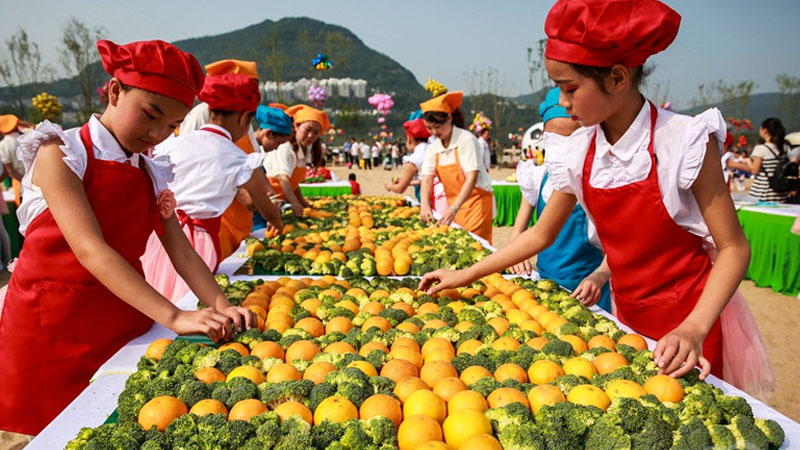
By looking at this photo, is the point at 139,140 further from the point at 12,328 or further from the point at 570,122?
the point at 570,122

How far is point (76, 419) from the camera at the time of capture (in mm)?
1483

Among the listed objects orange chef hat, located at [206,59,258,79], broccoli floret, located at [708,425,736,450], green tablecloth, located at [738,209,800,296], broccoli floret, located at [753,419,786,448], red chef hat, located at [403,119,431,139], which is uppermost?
orange chef hat, located at [206,59,258,79]

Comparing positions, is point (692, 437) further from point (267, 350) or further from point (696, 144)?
point (267, 350)

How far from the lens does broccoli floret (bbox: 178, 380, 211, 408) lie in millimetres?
1491

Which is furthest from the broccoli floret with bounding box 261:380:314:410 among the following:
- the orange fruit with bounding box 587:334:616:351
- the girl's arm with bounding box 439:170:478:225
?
the girl's arm with bounding box 439:170:478:225

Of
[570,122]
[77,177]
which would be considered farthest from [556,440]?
[570,122]

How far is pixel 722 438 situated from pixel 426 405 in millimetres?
784

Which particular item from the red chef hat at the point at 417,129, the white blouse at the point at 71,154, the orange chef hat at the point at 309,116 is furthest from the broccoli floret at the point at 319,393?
the red chef hat at the point at 417,129

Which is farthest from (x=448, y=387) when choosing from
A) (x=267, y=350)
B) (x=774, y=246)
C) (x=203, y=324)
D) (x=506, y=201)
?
(x=506, y=201)

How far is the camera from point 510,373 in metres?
1.67

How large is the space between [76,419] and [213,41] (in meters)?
214

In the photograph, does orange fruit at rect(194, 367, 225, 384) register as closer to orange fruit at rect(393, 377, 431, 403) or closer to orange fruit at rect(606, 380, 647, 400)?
orange fruit at rect(393, 377, 431, 403)

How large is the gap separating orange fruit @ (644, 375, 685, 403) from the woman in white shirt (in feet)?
11.6

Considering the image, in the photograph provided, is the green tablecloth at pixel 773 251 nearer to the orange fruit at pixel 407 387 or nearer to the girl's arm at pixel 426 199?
the girl's arm at pixel 426 199
